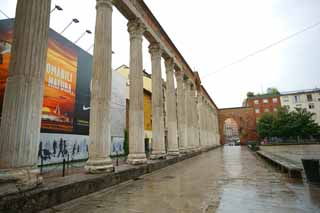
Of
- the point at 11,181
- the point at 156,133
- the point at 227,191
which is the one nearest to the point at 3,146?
the point at 11,181

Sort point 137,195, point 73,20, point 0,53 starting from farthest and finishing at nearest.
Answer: point 73,20
point 0,53
point 137,195

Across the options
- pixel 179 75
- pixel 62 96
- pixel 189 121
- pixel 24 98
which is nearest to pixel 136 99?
pixel 24 98

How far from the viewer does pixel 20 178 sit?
394 cm

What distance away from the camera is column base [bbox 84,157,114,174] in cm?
629

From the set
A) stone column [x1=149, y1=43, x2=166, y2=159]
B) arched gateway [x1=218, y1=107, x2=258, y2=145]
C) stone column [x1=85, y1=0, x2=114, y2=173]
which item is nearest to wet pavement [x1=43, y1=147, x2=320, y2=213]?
stone column [x1=85, y1=0, x2=114, y2=173]

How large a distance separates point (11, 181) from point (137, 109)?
A: 5947 millimetres

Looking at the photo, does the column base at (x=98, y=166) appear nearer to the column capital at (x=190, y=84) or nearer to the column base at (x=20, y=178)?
the column base at (x=20, y=178)

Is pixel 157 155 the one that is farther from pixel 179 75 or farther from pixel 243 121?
pixel 243 121

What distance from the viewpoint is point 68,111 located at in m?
14.8

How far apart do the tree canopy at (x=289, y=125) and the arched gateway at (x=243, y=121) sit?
515 centimetres

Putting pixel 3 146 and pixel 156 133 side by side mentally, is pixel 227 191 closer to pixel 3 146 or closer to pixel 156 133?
pixel 3 146

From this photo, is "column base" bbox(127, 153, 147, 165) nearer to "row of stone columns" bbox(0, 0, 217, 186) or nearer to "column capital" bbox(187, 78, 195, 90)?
"row of stone columns" bbox(0, 0, 217, 186)

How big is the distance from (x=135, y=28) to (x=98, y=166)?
7.02 meters

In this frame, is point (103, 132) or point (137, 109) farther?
point (137, 109)
